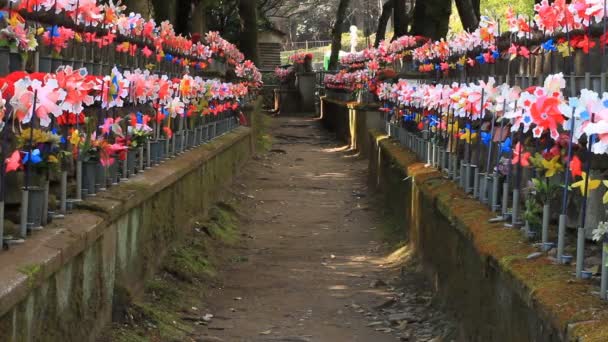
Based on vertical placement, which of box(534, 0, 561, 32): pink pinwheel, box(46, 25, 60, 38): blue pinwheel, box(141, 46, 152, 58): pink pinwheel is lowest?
box(46, 25, 60, 38): blue pinwheel

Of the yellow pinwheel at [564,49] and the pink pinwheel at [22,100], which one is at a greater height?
the yellow pinwheel at [564,49]

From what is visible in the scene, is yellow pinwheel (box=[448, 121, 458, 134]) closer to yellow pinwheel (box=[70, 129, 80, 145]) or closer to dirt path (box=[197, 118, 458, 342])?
dirt path (box=[197, 118, 458, 342])

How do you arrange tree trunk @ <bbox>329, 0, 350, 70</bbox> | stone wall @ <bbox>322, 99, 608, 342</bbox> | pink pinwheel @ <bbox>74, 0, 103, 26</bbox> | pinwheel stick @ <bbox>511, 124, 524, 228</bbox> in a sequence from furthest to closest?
1. tree trunk @ <bbox>329, 0, 350, 70</bbox>
2. pink pinwheel @ <bbox>74, 0, 103, 26</bbox>
3. pinwheel stick @ <bbox>511, 124, 524, 228</bbox>
4. stone wall @ <bbox>322, 99, 608, 342</bbox>

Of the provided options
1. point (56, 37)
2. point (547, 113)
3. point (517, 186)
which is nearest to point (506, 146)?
point (517, 186)

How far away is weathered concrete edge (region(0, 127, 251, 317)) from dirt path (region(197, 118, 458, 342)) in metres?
1.03

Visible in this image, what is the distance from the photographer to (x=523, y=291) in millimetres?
4379

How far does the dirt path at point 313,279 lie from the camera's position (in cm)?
704

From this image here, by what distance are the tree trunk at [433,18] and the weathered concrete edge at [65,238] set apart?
1195 centimetres

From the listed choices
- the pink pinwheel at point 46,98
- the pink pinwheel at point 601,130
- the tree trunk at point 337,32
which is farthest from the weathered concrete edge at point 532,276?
the tree trunk at point 337,32

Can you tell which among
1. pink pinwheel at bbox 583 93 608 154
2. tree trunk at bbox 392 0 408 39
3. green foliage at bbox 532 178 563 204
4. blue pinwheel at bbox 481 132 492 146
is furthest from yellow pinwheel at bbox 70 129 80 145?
tree trunk at bbox 392 0 408 39

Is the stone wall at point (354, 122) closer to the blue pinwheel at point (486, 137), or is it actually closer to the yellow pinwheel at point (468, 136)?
the yellow pinwheel at point (468, 136)

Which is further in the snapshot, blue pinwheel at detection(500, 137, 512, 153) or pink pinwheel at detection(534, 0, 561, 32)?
pink pinwheel at detection(534, 0, 561, 32)

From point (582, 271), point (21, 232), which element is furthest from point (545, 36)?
point (21, 232)

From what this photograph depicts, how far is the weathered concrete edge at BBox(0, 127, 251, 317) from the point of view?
13.0 ft
